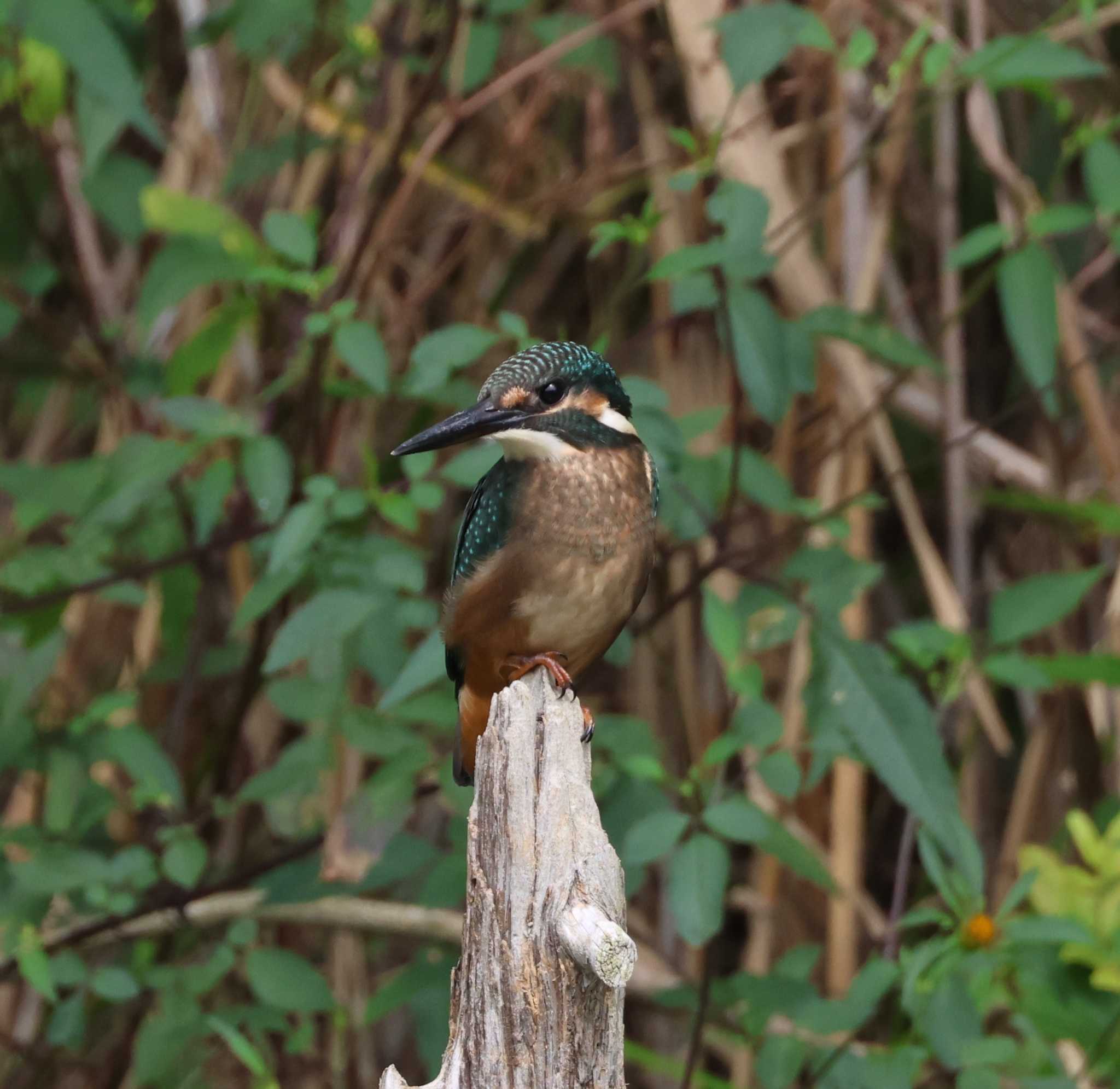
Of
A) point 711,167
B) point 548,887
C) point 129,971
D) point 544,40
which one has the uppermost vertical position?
point 544,40

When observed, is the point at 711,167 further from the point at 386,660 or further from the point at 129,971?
the point at 129,971

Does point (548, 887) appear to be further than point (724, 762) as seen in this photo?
No

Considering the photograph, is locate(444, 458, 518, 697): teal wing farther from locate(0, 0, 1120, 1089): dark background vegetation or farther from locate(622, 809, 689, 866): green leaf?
locate(622, 809, 689, 866): green leaf

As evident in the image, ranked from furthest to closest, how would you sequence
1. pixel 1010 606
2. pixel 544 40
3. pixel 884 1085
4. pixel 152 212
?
pixel 544 40, pixel 152 212, pixel 1010 606, pixel 884 1085

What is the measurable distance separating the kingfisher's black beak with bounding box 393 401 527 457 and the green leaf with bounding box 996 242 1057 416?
99 cm

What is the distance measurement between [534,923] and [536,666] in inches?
20.0

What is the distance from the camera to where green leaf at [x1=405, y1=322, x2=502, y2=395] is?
7.56ft

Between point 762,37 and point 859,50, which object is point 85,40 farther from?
point 859,50

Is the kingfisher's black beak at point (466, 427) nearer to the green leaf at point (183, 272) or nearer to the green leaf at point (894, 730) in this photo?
the green leaf at point (894, 730)

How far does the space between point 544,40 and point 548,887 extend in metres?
2.01

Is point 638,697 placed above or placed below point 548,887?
above

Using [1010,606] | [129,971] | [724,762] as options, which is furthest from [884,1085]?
[129,971]

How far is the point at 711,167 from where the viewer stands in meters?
2.39

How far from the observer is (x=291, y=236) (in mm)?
2410
